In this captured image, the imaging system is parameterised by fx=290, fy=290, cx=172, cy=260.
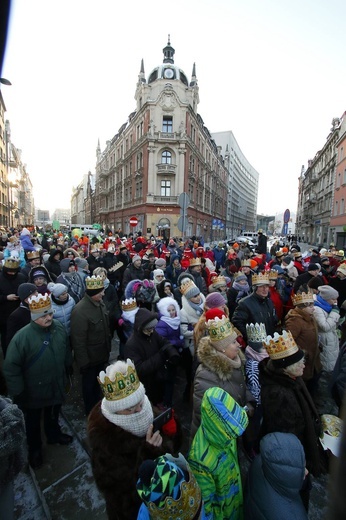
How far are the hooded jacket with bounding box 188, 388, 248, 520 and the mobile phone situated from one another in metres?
0.26

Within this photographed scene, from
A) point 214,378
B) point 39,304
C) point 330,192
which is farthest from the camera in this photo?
point 330,192

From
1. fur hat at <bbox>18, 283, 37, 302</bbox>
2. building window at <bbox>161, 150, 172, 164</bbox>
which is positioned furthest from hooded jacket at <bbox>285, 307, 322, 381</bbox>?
building window at <bbox>161, 150, 172, 164</bbox>

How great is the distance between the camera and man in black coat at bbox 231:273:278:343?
4262 millimetres

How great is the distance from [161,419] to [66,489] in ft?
5.53

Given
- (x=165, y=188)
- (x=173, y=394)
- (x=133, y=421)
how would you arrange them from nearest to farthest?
1. (x=133, y=421)
2. (x=173, y=394)
3. (x=165, y=188)

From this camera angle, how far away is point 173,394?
15.0 ft

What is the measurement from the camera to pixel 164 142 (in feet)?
107

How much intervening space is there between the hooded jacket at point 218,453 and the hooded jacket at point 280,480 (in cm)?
21

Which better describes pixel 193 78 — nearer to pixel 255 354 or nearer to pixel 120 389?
pixel 255 354

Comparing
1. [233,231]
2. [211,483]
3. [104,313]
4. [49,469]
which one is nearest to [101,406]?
[211,483]

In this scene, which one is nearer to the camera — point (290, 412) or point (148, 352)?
point (290, 412)

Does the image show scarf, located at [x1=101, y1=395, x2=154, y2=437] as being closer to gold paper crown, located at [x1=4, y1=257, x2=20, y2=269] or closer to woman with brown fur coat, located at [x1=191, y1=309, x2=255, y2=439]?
woman with brown fur coat, located at [x1=191, y1=309, x2=255, y2=439]

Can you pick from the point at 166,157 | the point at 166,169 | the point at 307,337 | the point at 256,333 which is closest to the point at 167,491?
the point at 256,333

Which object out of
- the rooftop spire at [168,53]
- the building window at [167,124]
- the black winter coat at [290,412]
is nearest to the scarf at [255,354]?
the black winter coat at [290,412]
